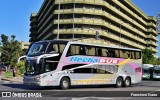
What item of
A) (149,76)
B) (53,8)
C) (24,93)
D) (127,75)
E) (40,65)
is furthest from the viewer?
(53,8)

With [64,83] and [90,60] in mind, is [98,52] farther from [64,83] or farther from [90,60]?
[64,83]

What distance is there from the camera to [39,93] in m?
10.3

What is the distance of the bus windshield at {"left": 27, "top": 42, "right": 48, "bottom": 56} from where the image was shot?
25266 millimetres

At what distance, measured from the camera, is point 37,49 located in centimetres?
2581

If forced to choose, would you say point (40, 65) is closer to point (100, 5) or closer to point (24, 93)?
point (24, 93)

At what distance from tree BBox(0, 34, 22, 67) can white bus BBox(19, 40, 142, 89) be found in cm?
6651

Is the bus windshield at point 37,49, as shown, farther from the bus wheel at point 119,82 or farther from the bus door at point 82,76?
the bus wheel at point 119,82

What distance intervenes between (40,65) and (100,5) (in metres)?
58.5

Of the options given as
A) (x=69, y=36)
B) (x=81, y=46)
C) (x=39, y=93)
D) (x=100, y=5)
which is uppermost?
(x=100, y=5)

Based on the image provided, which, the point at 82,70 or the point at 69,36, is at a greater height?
the point at 69,36

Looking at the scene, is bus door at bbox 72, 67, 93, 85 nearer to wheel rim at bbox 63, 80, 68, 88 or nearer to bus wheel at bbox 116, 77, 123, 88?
wheel rim at bbox 63, 80, 68, 88

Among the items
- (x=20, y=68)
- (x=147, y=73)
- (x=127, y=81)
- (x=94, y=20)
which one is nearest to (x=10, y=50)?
(x=94, y=20)

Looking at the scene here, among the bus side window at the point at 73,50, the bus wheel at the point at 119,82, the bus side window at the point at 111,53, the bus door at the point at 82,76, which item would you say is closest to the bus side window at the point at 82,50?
the bus side window at the point at 73,50

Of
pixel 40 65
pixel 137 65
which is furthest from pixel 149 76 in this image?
pixel 40 65
